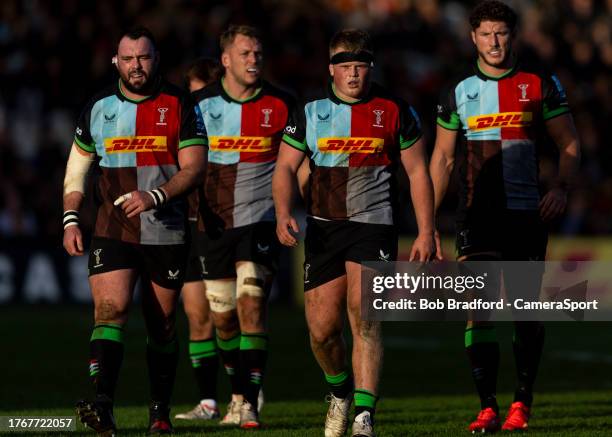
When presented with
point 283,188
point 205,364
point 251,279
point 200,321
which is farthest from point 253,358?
point 283,188

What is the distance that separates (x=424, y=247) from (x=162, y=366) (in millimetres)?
1991

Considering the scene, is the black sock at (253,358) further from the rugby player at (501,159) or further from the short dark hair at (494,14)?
the short dark hair at (494,14)

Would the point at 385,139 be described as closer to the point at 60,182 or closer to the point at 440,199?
the point at 440,199

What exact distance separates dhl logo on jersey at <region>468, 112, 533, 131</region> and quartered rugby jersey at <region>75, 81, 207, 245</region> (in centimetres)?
186

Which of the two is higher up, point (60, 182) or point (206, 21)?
point (206, 21)

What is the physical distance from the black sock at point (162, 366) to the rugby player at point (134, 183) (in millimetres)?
147

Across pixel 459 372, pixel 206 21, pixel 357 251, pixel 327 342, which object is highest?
pixel 206 21

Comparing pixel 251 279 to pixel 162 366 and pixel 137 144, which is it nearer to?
pixel 162 366

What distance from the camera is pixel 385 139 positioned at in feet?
27.6

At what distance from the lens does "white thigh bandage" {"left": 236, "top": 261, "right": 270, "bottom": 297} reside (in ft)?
A: 32.3

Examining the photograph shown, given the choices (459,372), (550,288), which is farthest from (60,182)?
(550,288)

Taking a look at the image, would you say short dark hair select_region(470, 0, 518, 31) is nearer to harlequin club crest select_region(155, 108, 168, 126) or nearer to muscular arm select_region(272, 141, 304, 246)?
muscular arm select_region(272, 141, 304, 246)

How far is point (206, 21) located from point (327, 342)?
1470 centimetres

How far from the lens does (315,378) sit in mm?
13023
